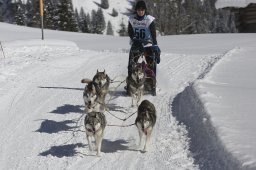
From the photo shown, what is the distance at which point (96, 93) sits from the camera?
31.6 ft

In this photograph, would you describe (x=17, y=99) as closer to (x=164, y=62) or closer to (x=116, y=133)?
(x=116, y=133)

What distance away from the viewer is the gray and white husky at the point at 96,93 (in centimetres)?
941

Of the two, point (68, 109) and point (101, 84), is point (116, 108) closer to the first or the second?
point (101, 84)

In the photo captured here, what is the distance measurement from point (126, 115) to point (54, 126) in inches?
63.5

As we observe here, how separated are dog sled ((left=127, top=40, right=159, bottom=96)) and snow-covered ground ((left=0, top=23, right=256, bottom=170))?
1.33 ft

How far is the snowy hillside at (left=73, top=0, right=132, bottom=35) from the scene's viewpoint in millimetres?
136250

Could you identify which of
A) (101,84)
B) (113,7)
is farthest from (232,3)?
(113,7)

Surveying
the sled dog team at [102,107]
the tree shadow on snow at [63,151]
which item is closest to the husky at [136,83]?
the sled dog team at [102,107]

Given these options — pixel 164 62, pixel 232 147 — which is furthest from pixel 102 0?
pixel 232 147

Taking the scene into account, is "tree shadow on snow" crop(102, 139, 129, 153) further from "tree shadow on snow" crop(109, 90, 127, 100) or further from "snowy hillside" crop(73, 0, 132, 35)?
"snowy hillside" crop(73, 0, 132, 35)

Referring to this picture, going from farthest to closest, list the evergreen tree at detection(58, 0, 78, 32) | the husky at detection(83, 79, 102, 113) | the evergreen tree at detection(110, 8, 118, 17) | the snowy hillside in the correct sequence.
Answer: the evergreen tree at detection(110, 8, 118, 17)
the snowy hillside
the evergreen tree at detection(58, 0, 78, 32)
the husky at detection(83, 79, 102, 113)

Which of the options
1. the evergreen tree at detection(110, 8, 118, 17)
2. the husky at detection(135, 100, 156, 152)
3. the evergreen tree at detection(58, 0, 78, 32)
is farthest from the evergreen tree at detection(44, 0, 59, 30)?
the evergreen tree at detection(110, 8, 118, 17)

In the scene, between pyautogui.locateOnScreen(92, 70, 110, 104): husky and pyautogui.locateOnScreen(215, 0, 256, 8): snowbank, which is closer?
pyautogui.locateOnScreen(92, 70, 110, 104): husky

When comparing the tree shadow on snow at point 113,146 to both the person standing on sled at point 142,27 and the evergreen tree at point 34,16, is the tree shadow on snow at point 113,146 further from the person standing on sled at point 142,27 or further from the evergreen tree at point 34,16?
the evergreen tree at point 34,16
